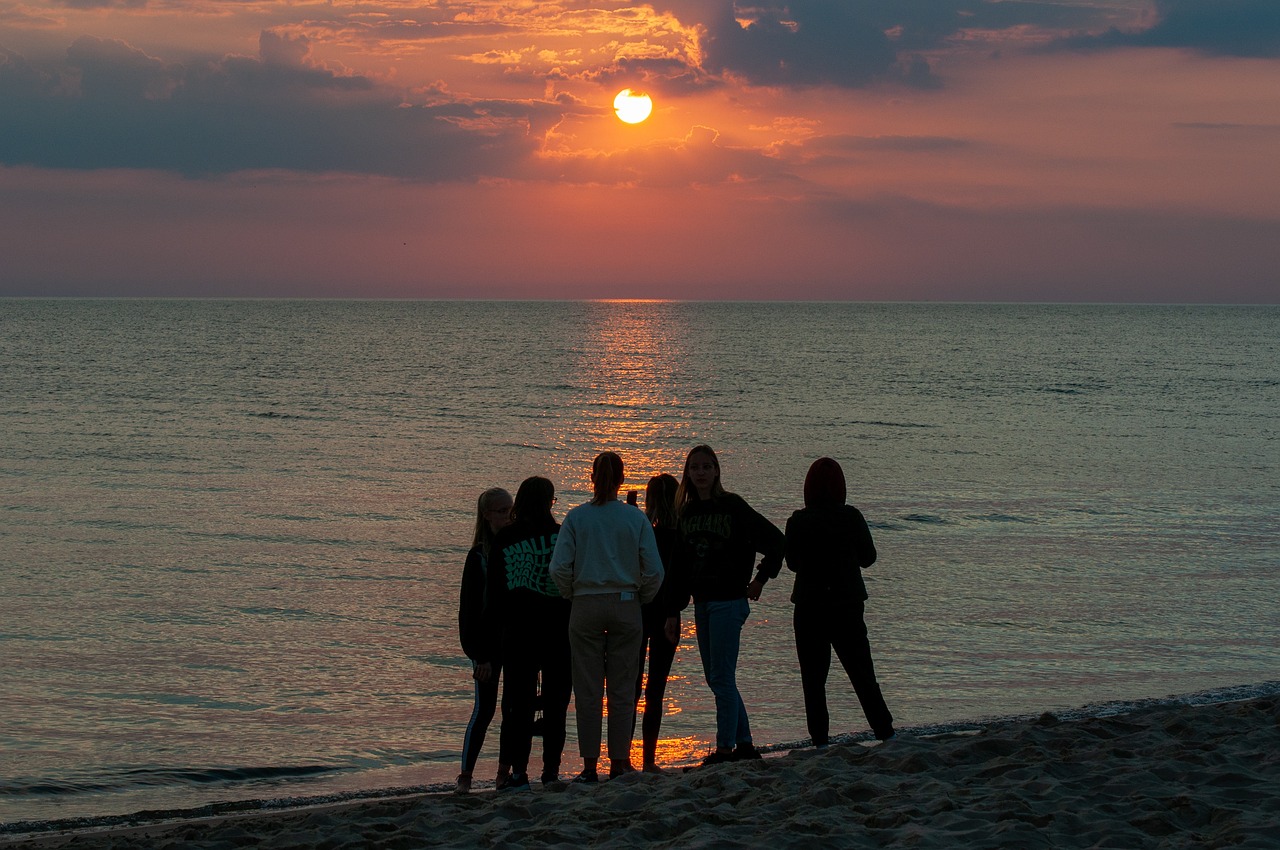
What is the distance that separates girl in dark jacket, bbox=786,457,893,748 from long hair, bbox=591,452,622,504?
3.84 feet

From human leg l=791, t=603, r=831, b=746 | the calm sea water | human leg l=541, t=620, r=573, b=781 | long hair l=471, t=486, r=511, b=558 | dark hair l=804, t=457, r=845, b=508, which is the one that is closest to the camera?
long hair l=471, t=486, r=511, b=558

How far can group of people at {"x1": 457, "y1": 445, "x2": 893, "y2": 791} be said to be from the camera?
6.78 meters

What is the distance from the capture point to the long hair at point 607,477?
6.65 meters

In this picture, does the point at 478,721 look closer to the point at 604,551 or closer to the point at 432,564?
the point at 604,551

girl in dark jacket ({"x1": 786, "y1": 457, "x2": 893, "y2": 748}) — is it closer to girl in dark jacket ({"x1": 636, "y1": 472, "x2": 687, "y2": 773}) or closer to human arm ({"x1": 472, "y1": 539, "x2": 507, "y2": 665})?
girl in dark jacket ({"x1": 636, "y1": 472, "x2": 687, "y2": 773})

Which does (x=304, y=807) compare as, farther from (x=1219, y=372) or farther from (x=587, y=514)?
(x=1219, y=372)

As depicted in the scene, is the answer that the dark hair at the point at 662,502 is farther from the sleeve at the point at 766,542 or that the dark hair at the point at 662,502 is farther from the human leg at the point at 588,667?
the human leg at the point at 588,667

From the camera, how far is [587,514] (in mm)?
6746

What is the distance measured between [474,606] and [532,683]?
23.0 inches

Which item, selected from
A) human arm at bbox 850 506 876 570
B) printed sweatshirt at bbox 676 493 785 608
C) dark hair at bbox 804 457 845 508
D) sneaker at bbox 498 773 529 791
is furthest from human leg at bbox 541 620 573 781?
human arm at bbox 850 506 876 570

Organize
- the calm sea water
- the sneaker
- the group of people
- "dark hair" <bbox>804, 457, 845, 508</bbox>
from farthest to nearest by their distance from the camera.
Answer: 1. the calm sea water
2. "dark hair" <bbox>804, 457, 845, 508</bbox>
3. the sneaker
4. the group of people

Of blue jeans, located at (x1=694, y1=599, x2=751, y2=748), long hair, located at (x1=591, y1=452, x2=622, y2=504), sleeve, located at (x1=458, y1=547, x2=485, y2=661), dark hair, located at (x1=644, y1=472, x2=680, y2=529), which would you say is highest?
long hair, located at (x1=591, y1=452, x2=622, y2=504)

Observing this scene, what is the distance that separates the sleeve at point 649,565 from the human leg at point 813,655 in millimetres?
993

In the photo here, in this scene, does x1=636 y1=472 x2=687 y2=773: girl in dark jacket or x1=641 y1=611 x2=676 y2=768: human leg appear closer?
x1=636 y1=472 x2=687 y2=773: girl in dark jacket
